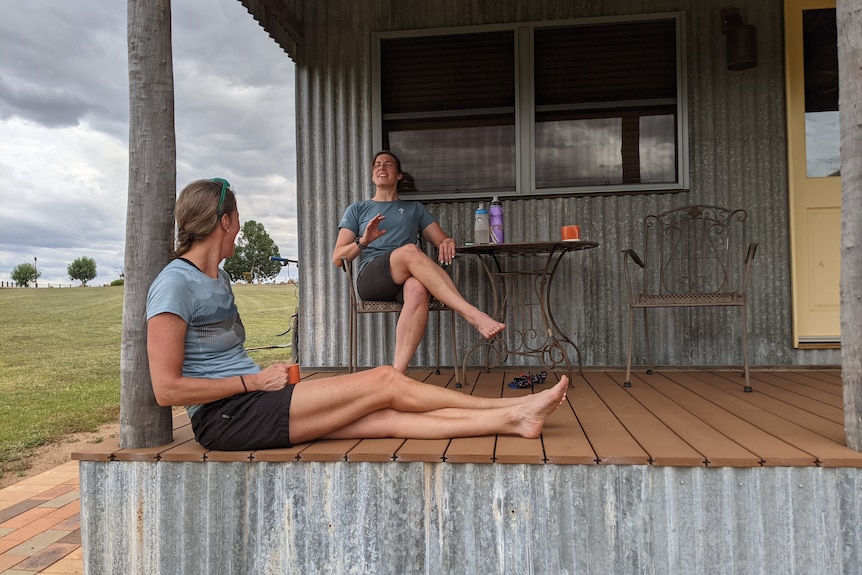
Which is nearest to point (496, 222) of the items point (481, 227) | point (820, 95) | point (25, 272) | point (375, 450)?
point (481, 227)

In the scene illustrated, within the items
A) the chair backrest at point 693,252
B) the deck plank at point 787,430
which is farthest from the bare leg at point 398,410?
the chair backrest at point 693,252

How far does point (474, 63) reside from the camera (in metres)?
3.85

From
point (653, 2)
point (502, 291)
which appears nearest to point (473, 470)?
point (502, 291)

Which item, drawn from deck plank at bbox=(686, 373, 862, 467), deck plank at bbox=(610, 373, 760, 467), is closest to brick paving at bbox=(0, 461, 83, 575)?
deck plank at bbox=(610, 373, 760, 467)

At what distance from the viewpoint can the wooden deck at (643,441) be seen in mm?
1682

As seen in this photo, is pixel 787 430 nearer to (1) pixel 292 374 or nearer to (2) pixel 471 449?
(2) pixel 471 449

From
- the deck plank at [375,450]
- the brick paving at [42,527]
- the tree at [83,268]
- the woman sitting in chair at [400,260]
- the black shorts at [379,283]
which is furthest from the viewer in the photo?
the tree at [83,268]

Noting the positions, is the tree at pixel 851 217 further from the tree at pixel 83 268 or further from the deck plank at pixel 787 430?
the tree at pixel 83 268

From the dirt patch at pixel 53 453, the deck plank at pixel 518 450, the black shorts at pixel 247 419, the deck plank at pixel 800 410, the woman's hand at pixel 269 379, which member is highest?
the woman's hand at pixel 269 379

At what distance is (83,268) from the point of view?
153ft

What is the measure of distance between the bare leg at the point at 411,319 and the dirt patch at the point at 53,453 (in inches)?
85.7

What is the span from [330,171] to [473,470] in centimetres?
278

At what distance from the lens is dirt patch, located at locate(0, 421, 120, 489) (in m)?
3.78

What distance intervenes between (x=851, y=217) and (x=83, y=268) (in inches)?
2126
